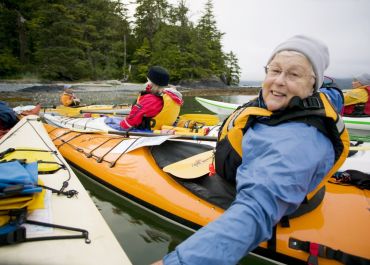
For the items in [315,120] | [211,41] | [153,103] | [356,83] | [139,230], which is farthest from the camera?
[211,41]

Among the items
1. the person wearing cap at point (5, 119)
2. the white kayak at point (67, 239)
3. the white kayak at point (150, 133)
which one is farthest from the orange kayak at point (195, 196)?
the person wearing cap at point (5, 119)

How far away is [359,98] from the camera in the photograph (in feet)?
20.9

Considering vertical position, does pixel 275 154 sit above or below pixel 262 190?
above

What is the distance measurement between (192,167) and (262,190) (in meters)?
1.56

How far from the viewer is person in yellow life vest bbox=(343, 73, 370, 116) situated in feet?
20.2

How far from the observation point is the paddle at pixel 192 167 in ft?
8.13

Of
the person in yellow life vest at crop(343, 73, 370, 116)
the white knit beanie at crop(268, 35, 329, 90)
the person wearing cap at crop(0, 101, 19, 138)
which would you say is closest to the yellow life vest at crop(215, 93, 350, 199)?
the white knit beanie at crop(268, 35, 329, 90)

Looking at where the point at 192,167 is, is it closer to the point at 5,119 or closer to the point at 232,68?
the point at 5,119

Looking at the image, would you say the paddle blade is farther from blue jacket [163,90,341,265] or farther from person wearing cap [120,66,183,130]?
person wearing cap [120,66,183,130]

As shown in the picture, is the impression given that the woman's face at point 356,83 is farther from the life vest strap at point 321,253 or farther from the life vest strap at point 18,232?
the life vest strap at point 18,232

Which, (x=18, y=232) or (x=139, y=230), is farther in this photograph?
(x=139, y=230)

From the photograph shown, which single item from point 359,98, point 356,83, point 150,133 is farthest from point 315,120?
point 356,83

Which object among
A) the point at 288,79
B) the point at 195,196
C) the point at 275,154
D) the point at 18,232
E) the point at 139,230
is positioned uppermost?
the point at 288,79

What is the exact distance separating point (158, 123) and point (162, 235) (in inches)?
92.5
